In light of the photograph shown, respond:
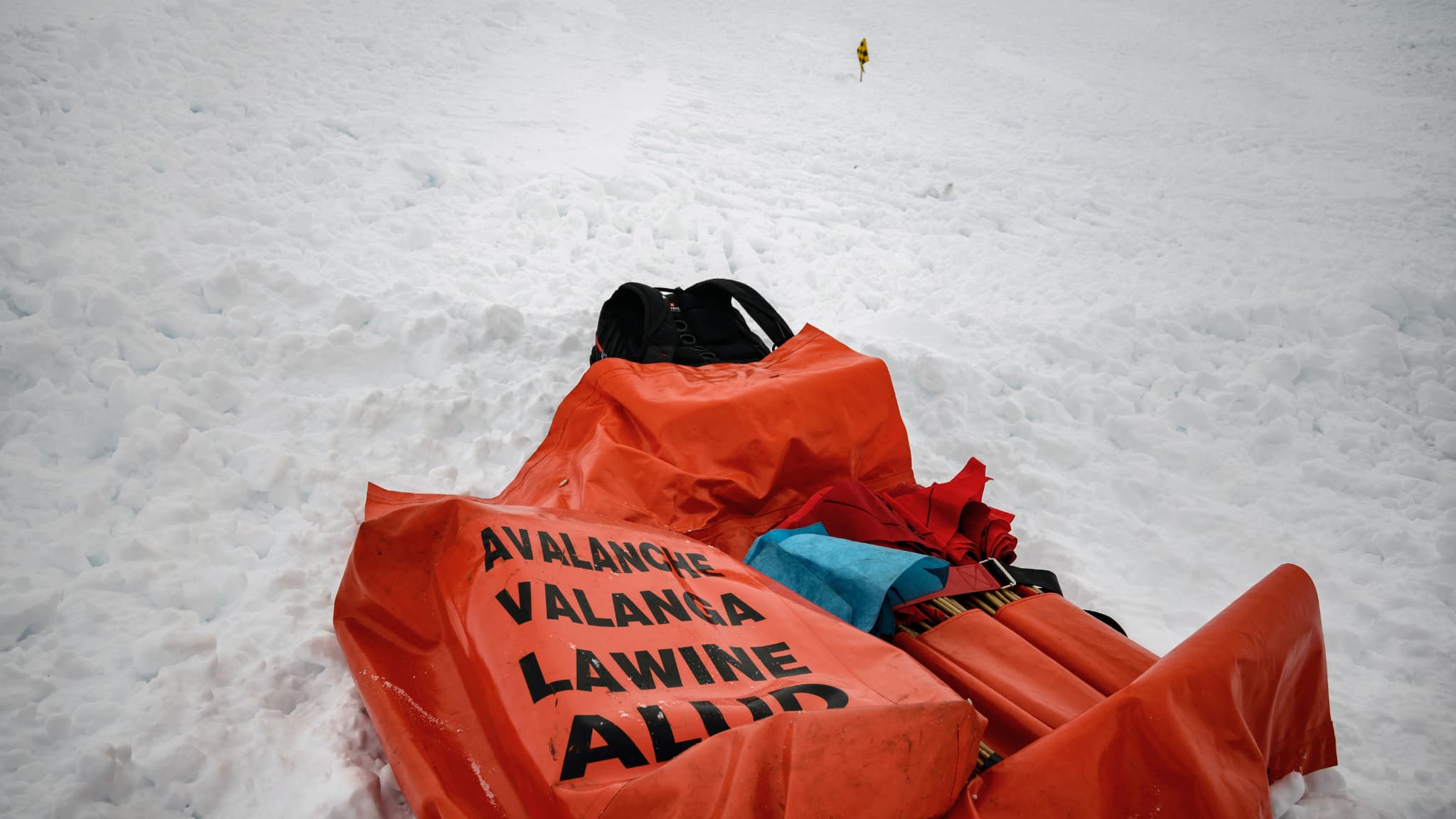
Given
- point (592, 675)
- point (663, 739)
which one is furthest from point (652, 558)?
point (663, 739)

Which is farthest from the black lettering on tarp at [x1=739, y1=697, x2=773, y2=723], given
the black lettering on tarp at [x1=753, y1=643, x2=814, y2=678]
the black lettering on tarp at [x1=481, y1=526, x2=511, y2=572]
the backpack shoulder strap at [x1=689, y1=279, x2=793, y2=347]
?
the backpack shoulder strap at [x1=689, y1=279, x2=793, y2=347]

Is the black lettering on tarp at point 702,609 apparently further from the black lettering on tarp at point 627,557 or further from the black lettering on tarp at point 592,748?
the black lettering on tarp at point 592,748

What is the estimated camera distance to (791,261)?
4.00 m

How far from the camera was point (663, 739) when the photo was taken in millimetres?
986

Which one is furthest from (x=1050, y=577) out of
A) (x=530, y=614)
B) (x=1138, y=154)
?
(x=1138, y=154)

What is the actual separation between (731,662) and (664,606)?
17 centimetres

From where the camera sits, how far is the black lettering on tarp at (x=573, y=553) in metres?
1.33

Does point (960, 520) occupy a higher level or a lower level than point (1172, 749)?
lower

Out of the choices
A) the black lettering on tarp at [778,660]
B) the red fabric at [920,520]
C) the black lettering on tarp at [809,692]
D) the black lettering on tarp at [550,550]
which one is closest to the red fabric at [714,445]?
the red fabric at [920,520]

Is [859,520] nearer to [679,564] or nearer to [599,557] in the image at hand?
[679,564]

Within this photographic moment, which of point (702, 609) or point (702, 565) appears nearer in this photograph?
point (702, 609)

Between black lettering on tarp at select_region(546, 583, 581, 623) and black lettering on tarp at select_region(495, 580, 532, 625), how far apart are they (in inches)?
1.2

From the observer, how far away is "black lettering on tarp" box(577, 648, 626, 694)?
1.06 m

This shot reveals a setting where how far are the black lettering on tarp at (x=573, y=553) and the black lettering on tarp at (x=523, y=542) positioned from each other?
0.22 ft
